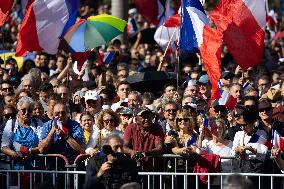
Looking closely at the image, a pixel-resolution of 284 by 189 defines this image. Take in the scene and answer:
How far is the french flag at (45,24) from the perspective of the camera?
20.6 metres

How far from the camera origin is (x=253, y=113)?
16.8 metres

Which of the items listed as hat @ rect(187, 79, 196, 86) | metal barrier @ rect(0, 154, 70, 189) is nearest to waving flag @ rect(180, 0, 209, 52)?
hat @ rect(187, 79, 196, 86)

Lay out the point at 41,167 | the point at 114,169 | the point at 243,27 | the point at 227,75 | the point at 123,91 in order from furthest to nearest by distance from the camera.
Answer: the point at 227,75, the point at 123,91, the point at 243,27, the point at 41,167, the point at 114,169

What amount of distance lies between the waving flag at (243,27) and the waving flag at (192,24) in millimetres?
198

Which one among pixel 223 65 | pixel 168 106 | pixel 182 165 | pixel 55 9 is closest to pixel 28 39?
pixel 55 9

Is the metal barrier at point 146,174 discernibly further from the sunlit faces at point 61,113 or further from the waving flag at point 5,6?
the waving flag at point 5,6

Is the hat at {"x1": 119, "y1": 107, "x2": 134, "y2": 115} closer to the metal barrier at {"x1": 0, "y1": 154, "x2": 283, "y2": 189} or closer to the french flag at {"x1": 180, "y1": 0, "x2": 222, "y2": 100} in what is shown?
the french flag at {"x1": 180, "y1": 0, "x2": 222, "y2": 100}

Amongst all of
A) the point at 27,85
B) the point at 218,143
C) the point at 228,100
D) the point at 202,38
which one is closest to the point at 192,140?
the point at 218,143

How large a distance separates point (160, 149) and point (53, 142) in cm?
135

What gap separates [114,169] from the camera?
1539 cm

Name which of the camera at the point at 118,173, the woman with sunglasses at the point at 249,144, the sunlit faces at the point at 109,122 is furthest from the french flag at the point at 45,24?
the camera at the point at 118,173

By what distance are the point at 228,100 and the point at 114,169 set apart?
15.9 feet

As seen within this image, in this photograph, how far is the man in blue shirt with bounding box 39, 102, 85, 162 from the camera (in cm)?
1702

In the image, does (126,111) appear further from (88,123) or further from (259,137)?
(259,137)
